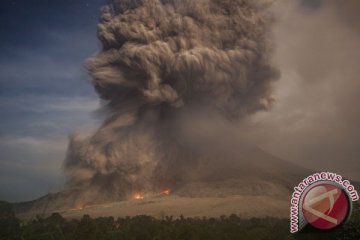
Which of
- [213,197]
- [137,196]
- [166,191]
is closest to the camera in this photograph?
[213,197]

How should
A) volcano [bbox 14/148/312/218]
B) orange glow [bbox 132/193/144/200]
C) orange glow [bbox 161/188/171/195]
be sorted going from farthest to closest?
orange glow [bbox 161/188/171/195] < orange glow [bbox 132/193/144/200] < volcano [bbox 14/148/312/218]

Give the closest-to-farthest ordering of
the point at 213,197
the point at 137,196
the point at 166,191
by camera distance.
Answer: the point at 213,197 → the point at 137,196 → the point at 166,191

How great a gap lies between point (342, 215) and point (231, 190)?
177ft

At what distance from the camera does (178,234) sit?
33188 mm

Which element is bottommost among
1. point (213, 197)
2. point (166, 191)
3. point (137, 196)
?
point (213, 197)

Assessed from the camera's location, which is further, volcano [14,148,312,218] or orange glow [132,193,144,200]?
orange glow [132,193,144,200]

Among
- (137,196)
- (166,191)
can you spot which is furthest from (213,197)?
(137,196)

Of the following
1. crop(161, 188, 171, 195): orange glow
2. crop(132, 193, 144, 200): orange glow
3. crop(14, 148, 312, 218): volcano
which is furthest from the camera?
crop(161, 188, 171, 195): orange glow

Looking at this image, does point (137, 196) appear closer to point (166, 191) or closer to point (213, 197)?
point (166, 191)

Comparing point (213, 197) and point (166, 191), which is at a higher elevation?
point (166, 191)

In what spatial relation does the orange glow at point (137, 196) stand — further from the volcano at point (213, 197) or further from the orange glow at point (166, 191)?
the orange glow at point (166, 191)

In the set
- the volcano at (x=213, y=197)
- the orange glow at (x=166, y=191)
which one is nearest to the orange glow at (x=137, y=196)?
the volcano at (x=213, y=197)

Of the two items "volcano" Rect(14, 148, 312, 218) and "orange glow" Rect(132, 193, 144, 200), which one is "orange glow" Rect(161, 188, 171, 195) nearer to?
"volcano" Rect(14, 148, 312, 218)

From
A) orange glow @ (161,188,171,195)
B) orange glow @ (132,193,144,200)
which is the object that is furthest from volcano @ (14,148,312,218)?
orange glow @ (161,188,171,195)
